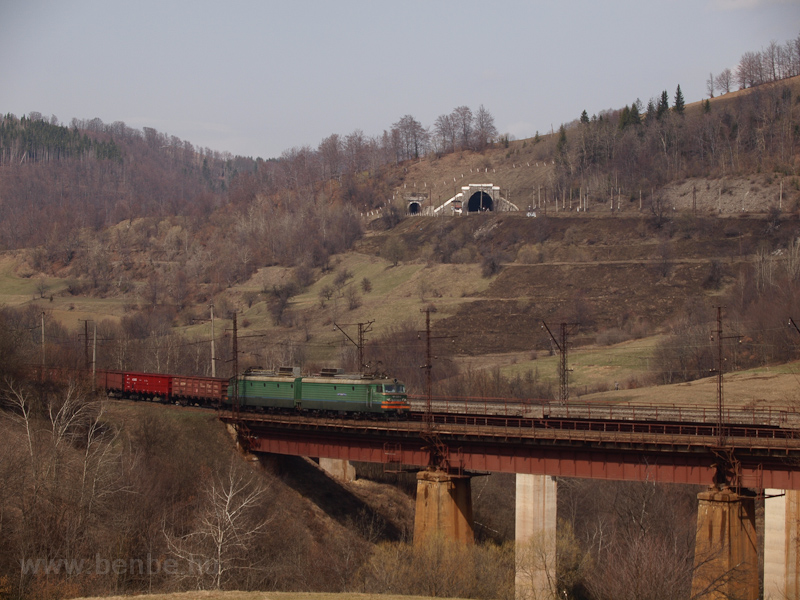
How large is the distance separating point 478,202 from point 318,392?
14225 centimetres

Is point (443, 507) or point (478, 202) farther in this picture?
point (478, 202)

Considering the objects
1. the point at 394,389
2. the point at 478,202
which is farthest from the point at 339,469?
the point at 478,202

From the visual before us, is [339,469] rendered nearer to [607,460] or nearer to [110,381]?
[110,381]

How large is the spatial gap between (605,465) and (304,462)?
84.4 ft

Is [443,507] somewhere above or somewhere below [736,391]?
below

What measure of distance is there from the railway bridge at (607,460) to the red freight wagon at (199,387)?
698 cm

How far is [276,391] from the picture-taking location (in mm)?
58938

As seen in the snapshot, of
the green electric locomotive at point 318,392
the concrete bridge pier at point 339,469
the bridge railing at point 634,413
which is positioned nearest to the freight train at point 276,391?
the green electric locomotive at point 318,392

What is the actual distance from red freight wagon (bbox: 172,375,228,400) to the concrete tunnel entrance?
134 m

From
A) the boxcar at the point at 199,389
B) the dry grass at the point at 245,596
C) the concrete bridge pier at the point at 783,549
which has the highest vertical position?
the boxcar at the point at 199,389

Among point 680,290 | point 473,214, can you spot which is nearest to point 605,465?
point 680,290

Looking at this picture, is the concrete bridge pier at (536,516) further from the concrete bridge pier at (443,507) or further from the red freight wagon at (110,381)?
the red freight wagon at (110,381)

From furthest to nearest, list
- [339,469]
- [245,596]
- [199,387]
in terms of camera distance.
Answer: [339,469] → [199,387] → [245,596]

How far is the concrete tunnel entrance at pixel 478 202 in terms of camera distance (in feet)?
631
